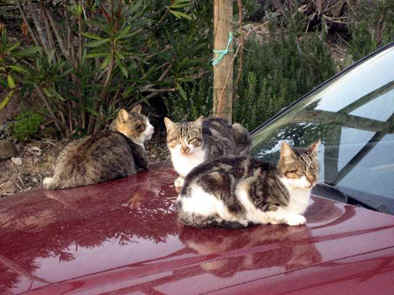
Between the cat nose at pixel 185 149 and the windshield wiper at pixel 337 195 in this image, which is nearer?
the windshield wiper at pixel 337 195

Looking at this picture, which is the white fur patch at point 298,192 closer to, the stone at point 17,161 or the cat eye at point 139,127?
the cat eye at point 139,127

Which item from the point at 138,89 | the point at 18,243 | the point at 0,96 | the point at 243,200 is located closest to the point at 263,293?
the point at 243,200

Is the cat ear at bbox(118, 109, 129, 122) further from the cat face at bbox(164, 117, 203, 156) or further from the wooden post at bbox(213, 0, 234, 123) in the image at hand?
the cat face at bbox(164, 117, 203, 156)

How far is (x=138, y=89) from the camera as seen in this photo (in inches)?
250

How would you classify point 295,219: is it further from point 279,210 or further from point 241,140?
point 241,140

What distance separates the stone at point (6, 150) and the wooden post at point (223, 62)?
11.0 feet

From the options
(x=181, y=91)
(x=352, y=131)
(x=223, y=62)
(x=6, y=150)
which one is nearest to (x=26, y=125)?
(x=6, y=150)

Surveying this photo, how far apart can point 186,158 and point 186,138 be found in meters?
0.15

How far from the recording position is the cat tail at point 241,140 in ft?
10.0

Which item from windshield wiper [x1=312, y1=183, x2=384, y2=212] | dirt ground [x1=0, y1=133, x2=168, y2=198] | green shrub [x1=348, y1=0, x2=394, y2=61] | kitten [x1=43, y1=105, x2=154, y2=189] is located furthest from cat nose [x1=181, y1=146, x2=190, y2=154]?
green shrub [x1=348, y1=0, x2=394, y2=61]

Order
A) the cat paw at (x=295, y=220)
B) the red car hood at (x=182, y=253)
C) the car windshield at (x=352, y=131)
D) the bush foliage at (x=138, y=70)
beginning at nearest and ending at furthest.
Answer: the red car hood at (x=182, y=253)
the cat paw at (x=295, y=220)
the car windshield at (x=352, y=131)
the bush foliage at (x=138, y=70)

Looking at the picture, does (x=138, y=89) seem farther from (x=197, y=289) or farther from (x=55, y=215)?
(x=197, y=289)

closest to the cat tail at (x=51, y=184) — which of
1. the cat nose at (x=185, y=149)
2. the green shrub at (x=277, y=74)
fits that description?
the cat nose at (x=185, y=149)

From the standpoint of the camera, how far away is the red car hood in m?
1.54
